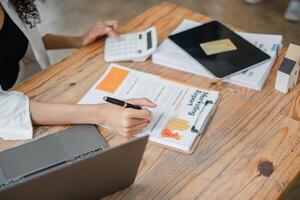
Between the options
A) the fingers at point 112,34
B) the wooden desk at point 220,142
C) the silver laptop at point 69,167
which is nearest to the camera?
the silver laptop at point 69,167

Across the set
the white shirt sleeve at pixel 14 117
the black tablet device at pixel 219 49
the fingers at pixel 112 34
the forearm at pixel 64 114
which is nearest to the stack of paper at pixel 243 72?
the black tablet device at pixel 219 49

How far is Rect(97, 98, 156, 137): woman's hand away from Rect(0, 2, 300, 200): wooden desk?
0.03 m

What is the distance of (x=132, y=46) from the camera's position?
114 cm

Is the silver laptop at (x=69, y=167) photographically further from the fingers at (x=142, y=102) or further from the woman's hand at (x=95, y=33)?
the woman's hand at (x=95, y=33)

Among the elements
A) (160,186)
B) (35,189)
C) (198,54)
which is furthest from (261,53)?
(35,189)

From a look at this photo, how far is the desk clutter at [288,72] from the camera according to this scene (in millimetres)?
994

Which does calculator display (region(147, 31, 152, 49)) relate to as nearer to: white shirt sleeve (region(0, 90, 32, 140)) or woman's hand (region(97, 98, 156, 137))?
woman's hand (region(97, 98, 156, 137))

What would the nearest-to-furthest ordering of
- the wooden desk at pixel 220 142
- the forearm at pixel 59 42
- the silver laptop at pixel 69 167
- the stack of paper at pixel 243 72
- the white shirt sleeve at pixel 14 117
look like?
1. the silver laptop at pixel 69 167
2. the wooden desk at pixel 220 142
3. the white shirt sleeve at pixel 14 117
4. the stack of paper at pixel 243 72
5. the forearm at pixel 59 42

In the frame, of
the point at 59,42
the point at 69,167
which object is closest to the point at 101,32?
the point at 59,42

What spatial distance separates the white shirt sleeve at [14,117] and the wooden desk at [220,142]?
0.08 ft

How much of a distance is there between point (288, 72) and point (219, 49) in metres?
0.22

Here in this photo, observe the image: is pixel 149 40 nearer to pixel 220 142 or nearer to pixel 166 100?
pixel 166 100

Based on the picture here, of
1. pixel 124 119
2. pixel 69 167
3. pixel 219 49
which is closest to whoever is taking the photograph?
pixel 69 167

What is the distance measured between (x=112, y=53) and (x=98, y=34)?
4.3 inches
